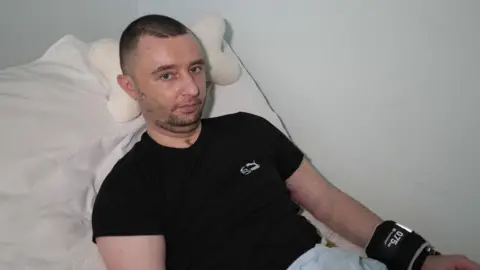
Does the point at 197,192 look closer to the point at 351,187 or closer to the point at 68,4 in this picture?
the point at 351,187

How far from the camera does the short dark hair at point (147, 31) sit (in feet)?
3.76

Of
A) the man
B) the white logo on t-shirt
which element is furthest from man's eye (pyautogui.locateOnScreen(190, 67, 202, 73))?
the white logo on t-shirt

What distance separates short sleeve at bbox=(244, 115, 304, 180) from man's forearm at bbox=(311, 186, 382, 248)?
11cm

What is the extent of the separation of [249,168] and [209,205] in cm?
14

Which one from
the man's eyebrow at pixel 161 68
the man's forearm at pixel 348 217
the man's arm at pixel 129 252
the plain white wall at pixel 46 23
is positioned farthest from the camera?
the plain white wall at pixel 46 23

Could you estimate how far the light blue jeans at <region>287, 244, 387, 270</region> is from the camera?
3.45 ft

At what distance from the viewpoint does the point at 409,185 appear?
1.33 metres

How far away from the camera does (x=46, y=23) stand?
4.85 feet

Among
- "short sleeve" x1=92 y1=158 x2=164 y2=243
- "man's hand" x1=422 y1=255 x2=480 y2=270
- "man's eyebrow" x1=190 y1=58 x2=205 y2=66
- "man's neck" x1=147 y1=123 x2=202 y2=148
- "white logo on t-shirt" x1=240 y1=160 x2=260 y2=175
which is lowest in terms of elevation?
"man's hand" x1=422 y1=255 x2=480 y2=270

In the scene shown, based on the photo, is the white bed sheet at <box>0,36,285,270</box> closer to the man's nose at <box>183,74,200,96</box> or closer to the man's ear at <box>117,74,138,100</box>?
the man's ear at <box>117,74,138,100</box>

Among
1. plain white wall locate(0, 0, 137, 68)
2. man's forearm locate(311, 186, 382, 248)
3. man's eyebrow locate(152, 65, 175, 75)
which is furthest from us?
plain white wall locate(0, 0, 137, 68)

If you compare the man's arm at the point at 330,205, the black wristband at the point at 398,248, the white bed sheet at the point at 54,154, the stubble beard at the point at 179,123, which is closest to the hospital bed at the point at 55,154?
the white bed sheet at the point at 54,154

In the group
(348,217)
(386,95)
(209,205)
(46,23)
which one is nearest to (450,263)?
(348,217)

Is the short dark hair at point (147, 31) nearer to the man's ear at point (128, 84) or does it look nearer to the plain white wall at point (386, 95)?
the man's ear at point (128, 84)
